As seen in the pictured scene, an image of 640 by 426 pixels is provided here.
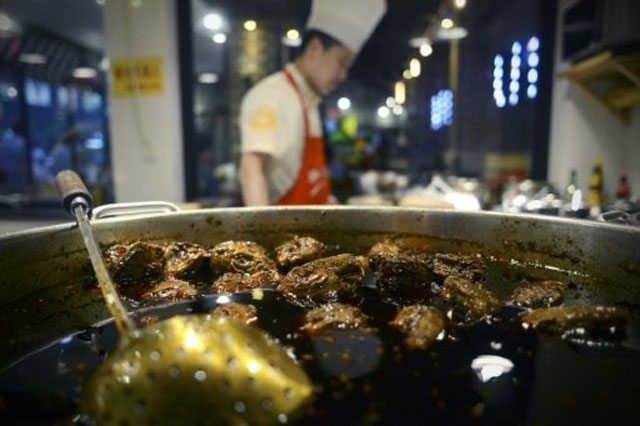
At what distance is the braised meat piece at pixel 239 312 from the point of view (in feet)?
4.42

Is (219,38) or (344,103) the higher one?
(219,38)

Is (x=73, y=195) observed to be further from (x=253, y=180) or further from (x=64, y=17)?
(x=64, y=17)

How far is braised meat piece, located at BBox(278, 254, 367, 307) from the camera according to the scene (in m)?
1.56

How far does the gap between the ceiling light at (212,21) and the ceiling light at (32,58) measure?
2.85 m

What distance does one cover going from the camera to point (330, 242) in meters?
2.17

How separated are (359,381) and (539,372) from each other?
421 millimetres

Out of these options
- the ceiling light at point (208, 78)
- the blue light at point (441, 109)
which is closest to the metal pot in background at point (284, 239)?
the ceiling light at point (208, 78)

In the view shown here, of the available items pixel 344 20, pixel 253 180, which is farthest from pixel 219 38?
pixel 253 180

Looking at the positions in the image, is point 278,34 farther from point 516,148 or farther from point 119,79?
point 516,148

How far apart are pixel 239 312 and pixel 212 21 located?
4.86 meters

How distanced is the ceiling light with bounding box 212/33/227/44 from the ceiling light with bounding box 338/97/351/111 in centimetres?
154

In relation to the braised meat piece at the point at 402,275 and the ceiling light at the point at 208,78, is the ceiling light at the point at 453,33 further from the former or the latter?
the braised meat piece at the point at 402,275

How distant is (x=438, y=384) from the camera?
3.39 feet

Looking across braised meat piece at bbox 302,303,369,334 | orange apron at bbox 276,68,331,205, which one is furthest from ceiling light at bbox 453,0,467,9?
braised meat piece at bbox 302,303,369,334
